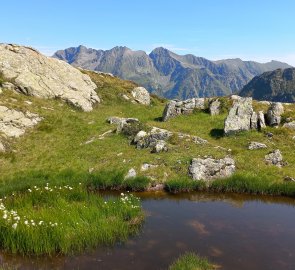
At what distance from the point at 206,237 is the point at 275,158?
1765 cm

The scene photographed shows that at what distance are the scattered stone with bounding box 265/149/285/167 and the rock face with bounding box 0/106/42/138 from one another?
29481 millimetres

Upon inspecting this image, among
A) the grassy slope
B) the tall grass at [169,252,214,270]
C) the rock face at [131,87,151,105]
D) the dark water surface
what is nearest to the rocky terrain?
the grassy slope

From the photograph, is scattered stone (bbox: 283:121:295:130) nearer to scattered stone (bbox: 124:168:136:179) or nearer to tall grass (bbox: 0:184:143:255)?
scattered stone (bbox: 124:168:136:179)

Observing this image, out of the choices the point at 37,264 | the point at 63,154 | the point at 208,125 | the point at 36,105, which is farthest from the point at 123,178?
the point at 36,105

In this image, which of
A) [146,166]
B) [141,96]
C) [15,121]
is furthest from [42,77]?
[146,166]

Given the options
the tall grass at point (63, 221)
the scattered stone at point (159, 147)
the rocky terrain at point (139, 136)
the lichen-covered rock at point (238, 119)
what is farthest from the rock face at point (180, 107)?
the tall grass at point (63, 221)

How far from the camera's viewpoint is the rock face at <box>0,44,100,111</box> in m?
58.4

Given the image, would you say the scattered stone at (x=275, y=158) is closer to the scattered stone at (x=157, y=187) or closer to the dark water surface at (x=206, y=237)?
the dark water surface at (x=206, y=237)

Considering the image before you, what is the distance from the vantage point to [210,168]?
114ft

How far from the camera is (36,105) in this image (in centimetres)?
5406

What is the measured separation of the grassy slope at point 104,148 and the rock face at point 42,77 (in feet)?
11.3

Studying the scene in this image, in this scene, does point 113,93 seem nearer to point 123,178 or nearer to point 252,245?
point 123,178

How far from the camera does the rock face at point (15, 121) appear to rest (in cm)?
4447

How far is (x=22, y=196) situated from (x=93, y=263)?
9166 mm
